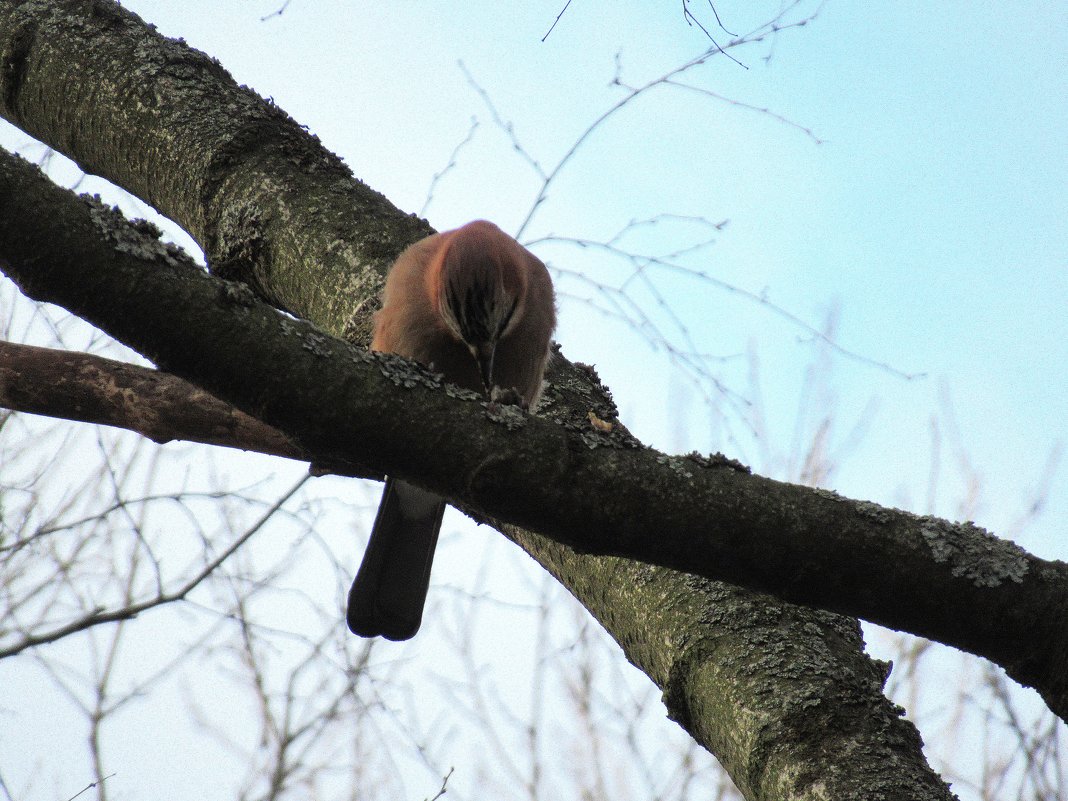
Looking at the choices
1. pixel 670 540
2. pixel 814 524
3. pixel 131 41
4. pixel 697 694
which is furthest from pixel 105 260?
pixel 131 41

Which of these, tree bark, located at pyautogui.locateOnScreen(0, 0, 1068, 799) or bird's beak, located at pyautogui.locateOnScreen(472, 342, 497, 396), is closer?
tree bark, located at pyautogui.locateOnScreen(0, 0, 1068, 799)

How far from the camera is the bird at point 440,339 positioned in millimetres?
3057

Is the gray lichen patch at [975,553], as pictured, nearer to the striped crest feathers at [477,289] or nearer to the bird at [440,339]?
the bird at [440,339]

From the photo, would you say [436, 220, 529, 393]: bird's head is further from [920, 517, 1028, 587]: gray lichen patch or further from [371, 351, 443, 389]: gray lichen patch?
[920, 517, 1028, 587]: gray lichen patch

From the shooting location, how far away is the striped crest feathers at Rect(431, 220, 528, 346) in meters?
3.04

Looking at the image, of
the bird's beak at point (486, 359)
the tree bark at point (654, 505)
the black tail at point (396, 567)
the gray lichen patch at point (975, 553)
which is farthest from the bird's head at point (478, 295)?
the gray lichen patch at point (975, 553)

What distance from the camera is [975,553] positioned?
5.62 feet

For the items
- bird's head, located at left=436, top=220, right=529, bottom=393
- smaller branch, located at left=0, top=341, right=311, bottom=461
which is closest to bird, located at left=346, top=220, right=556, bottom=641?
bird's head, located at left=436, top=220, right=529, bottom=393

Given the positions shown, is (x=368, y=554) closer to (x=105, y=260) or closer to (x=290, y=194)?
(x=290, y=194)

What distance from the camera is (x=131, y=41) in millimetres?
3455

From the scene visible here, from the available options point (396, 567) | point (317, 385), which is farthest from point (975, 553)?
point (396, 567)

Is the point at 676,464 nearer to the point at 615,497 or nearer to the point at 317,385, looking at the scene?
the point at 615,497

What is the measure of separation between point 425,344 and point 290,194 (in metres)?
0.63

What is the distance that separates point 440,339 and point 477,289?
0.76ft
